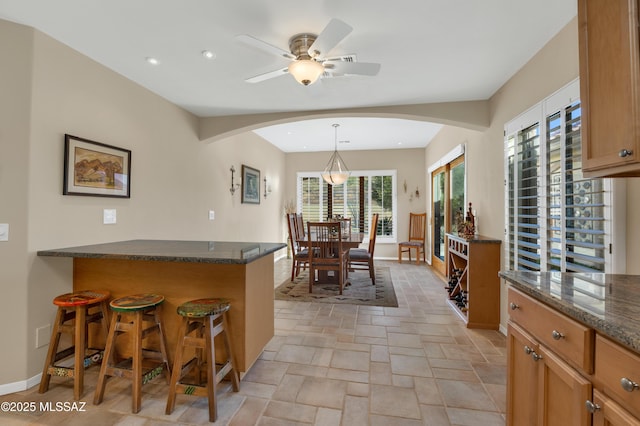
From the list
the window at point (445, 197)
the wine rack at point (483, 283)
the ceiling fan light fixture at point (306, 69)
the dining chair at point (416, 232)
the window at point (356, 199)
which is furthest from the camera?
the window at point (356, 199)

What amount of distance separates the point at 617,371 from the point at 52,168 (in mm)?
3201

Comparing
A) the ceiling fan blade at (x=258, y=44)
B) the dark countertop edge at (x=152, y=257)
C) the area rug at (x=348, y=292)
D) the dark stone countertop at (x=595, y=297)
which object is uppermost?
the ceiling fan blade at (x=258, y=44)

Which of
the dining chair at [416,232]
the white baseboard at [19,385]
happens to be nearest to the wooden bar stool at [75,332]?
the white baseboard at [19,385]

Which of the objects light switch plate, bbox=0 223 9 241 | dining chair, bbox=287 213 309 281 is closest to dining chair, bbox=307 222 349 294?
dining chair, bbox=287 213 309 281

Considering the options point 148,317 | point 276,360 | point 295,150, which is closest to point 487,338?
point 276,360

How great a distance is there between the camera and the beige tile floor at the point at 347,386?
1.67 metres

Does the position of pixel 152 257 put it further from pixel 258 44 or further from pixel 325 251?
pixel 325 251

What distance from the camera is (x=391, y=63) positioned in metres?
2.47

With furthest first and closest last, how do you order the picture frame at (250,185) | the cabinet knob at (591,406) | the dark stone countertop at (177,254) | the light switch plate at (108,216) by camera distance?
the picture frame at (250,185) < the light switch plate at (108,216) < the dark stone countertop at (177,254) < the cabinet knob at (591,406)

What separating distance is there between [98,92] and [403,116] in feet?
10.2

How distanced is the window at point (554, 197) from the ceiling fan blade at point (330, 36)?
5.01 ft

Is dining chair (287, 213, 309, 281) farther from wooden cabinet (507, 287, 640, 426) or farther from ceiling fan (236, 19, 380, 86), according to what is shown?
wooden cabinet (507, 287, 640, 426)

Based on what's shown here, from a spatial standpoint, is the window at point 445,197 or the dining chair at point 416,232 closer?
the window at point 445,197

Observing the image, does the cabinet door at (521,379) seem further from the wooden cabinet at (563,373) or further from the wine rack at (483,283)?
the wine rack at (483,283)
